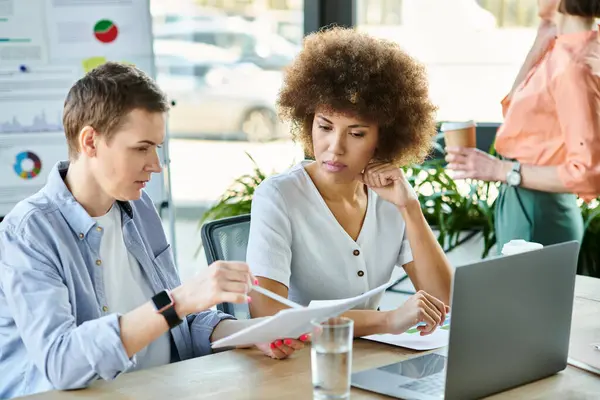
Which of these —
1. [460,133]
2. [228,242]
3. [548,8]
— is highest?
[548,8]

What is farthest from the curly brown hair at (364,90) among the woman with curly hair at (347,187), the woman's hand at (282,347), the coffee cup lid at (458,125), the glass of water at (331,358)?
the glass of water at (331,358)

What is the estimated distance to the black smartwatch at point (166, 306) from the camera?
61.5 inches

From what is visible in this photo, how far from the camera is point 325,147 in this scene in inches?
86.4

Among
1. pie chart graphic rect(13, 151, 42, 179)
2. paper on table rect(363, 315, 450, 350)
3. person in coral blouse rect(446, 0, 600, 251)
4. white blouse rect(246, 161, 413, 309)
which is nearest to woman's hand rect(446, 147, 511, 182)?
person in coral blouse rect(446, 0, 600, 251)

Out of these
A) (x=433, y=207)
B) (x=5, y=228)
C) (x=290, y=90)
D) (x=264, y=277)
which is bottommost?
(x=433, y=207)

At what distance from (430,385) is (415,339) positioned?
31 centimetres

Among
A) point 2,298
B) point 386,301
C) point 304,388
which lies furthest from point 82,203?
point 386,301

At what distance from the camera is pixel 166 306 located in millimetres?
1562

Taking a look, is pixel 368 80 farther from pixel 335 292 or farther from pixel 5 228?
pixel 5 228

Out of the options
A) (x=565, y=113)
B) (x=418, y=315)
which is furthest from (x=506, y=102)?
(x=418, y=315)

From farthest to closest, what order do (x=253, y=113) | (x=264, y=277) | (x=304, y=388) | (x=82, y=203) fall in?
(x=253, y=113)
(x=264, y=277)
(x=82, y=203)
(x=304, y=388)

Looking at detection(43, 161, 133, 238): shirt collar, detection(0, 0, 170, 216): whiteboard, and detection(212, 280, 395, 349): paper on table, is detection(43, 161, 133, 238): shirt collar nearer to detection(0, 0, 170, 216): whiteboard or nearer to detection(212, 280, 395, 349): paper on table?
detection(212, 280, 395, 349): paper on table

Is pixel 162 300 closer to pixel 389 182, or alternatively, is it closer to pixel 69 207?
pixel 69 207

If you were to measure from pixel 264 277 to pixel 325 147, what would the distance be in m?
0.38
